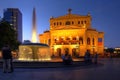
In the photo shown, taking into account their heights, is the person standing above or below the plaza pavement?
above

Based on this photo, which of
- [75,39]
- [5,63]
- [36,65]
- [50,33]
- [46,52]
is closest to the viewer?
[5,63]

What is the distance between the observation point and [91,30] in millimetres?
114938

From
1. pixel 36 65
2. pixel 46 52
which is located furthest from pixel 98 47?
pixel 36 65

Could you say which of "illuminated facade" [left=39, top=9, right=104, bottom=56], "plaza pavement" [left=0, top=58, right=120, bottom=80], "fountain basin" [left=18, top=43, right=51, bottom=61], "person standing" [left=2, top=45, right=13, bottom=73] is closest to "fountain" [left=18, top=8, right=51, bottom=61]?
"fountain basin" [left=18, top=43, right=51, bottom=61]

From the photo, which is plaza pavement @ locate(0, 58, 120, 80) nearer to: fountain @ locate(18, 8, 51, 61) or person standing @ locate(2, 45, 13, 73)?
person standing @ locate(2, 45, 13, 73)

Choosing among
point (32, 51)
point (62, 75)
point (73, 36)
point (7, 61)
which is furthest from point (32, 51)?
point (73, 36)

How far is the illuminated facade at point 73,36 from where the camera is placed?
360 ft

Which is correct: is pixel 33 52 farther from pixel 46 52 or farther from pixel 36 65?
pixel 36 65

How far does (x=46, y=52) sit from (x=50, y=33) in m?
67.8

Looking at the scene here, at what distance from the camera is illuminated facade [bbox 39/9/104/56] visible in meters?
110

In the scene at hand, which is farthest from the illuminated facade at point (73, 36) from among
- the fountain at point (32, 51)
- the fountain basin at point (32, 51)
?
the fountain basin at point (32, 51)

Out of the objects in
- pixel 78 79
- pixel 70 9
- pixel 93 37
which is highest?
pixel 70 9

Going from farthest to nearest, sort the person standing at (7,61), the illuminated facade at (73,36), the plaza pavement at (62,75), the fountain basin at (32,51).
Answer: the illuminated facade at (73,36), the fountain basin at (32,51), the person standing at (7,61), the plaza pavement at (62,75)

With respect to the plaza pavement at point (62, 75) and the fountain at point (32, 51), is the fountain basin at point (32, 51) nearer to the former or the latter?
the fountain at point (32, 51)
